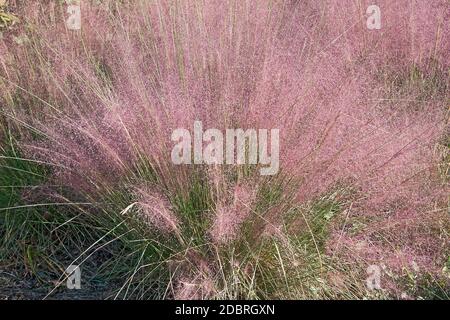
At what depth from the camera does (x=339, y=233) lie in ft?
9.86

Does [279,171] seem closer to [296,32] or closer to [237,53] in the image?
[237,53]

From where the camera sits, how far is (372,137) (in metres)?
3.01

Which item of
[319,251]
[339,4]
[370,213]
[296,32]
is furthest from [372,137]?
[339,4]

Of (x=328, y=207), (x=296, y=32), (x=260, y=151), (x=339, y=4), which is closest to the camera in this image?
(x=260, y=151)

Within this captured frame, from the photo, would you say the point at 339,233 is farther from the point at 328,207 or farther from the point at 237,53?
the point at 237,53

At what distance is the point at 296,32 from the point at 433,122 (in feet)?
2.64

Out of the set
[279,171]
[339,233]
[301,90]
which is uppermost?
[301,90]

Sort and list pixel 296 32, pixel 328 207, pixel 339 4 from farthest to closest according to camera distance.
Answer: pixel 339 4 → pixel 296 32 → pixel 328 207

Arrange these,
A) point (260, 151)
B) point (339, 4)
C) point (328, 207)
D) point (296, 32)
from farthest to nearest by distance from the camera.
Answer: point (339, 4) → point (296, 32) → point (328, 207) → point (260, 151)

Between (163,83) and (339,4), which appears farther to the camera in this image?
(339,4)
